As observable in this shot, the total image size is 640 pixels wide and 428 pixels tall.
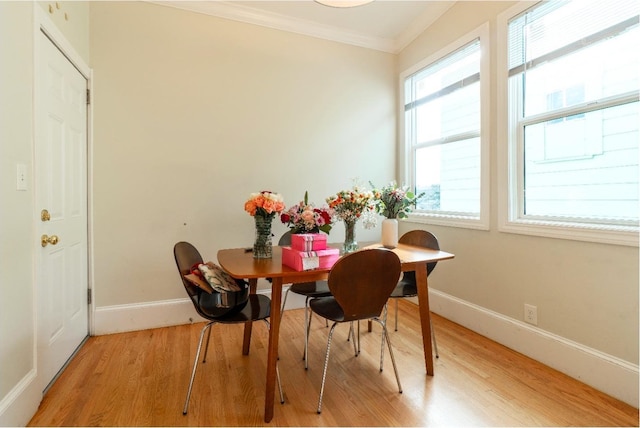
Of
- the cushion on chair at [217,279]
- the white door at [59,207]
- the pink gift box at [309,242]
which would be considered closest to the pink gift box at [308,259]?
the pink gift box at [309,242]

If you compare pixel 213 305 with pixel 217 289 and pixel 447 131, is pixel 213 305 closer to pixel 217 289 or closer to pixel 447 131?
pixel 217 289

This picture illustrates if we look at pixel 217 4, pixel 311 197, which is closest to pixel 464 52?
pixel 311 197

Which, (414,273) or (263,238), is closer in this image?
(263,238)

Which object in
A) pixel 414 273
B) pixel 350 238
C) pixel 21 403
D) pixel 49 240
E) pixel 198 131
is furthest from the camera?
pixel 198 131

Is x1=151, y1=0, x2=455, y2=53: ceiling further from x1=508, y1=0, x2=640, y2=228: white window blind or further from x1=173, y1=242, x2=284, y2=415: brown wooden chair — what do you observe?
x1=173, y1=242, x2=284, y2=415: brown wooden chair

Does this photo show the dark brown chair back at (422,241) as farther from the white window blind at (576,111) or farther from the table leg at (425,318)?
the white window blind at (576,111)

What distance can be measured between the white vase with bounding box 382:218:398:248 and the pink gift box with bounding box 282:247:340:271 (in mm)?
589

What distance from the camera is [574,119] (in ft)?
6.84

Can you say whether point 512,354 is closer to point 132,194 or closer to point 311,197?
point 311,197

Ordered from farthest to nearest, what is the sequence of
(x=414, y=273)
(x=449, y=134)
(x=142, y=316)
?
(x=449, y=134) < (x=142, y=316) < (x=414, y=273)

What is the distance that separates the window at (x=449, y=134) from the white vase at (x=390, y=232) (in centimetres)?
87

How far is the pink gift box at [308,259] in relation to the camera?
1.70 m

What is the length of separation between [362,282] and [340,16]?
109 inches

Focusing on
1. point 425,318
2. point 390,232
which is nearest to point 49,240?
point 390,232
